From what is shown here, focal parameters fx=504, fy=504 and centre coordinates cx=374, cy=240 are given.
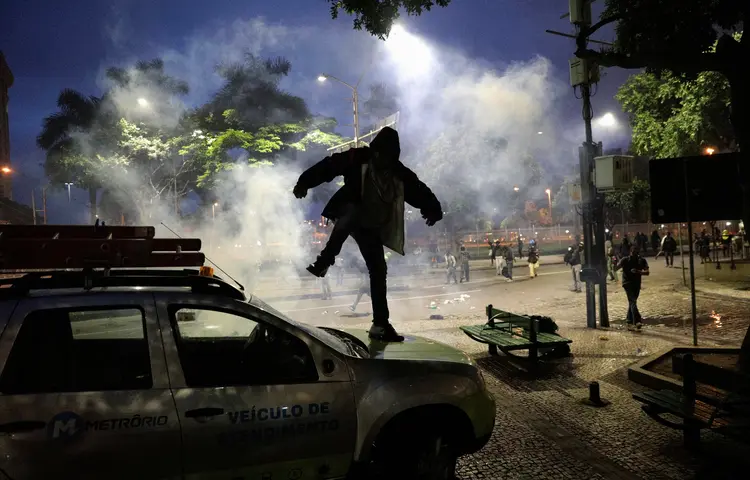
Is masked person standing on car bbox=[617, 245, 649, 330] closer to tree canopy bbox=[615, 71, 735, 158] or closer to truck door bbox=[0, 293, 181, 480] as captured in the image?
tree canopy bbox=[615, 71, 735, 158]

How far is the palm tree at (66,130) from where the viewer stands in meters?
33.2

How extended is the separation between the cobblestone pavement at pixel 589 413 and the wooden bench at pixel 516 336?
1.02 ft

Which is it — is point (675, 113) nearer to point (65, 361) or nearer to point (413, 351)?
point (413, 351)

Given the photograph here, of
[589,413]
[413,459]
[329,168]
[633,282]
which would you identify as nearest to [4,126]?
[329,168]

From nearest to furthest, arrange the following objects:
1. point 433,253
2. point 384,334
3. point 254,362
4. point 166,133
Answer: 1. point 254,362
2. point 384,334
3. point 166,133
4. point 433,253

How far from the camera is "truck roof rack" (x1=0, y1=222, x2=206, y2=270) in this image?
3070 mm

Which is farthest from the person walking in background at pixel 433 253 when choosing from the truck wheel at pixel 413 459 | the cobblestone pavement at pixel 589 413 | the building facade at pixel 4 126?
the building facade at pixel 4 126

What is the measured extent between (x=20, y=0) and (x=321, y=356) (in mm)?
147801

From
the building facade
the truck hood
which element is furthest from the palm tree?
the truck hood

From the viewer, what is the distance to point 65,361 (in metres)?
2.77

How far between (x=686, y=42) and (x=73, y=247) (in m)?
7.19

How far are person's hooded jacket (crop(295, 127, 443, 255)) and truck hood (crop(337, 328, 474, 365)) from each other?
1.07 m

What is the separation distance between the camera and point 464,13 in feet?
370

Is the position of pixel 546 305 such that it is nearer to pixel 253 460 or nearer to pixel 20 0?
pixel 253 460
